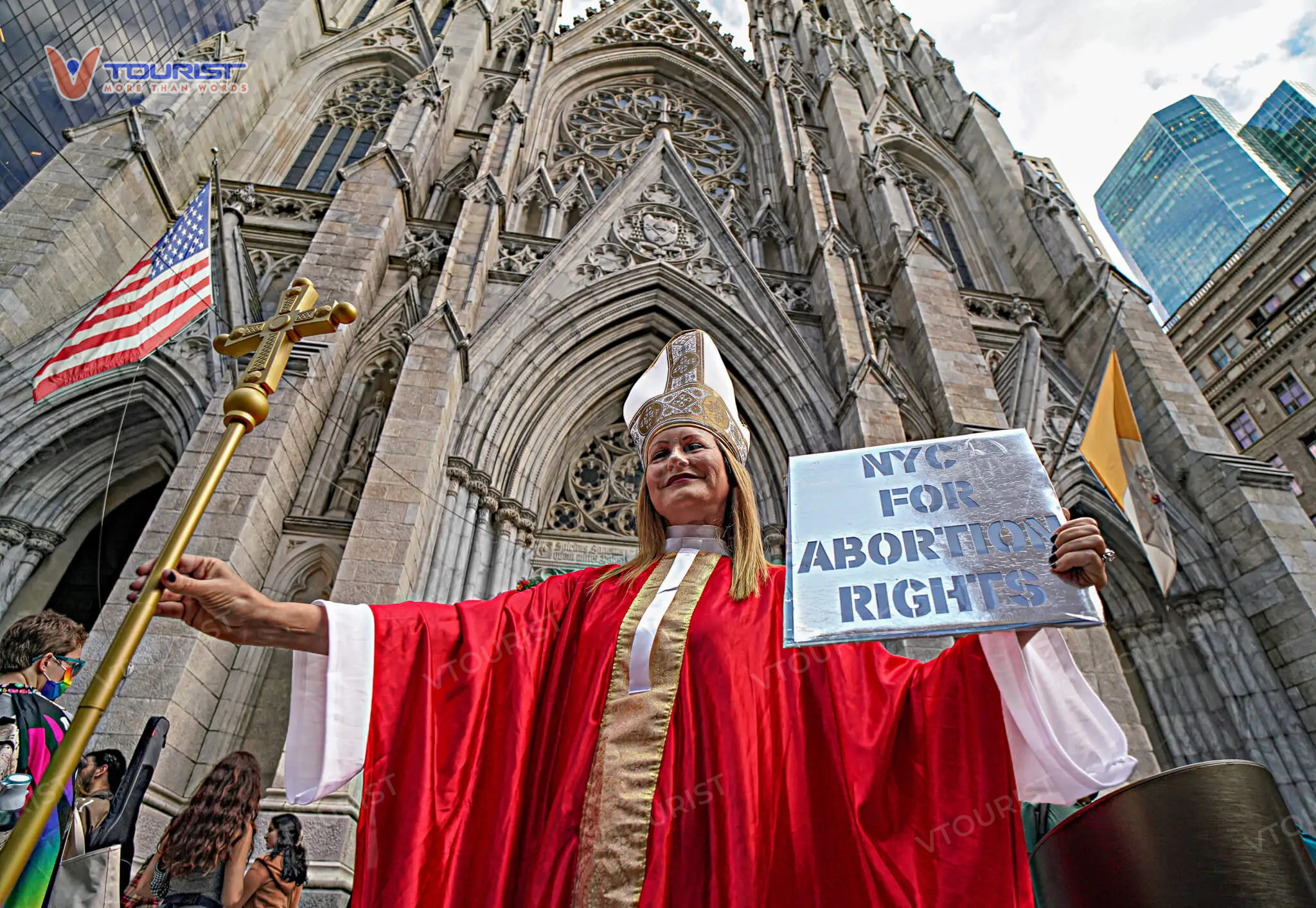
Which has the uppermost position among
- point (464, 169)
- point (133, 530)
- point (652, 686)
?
point (464, 169)

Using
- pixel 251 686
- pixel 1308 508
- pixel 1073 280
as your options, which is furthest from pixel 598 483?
pixel 1308 508

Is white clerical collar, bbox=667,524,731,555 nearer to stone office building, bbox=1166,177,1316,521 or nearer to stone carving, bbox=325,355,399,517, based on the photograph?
stone carving, bbox=325,355,399,517

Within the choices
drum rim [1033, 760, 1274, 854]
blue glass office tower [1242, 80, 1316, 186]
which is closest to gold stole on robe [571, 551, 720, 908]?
drum rim [1033, 760, 1274, 854]

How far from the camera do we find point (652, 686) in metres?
1.87

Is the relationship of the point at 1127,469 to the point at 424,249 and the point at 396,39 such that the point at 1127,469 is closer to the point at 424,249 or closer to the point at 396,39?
the point at 424,249

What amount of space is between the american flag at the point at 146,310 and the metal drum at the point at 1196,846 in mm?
5446

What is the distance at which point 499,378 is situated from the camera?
7.86 m

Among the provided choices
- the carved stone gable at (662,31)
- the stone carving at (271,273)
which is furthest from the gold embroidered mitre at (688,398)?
the carved stone gable at (662,31)

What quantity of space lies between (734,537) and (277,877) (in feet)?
8.58

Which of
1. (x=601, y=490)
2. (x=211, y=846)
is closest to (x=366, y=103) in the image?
(x=601, y=490)

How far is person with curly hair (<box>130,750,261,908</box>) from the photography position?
277cm

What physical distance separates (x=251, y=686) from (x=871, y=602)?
19.4 ft

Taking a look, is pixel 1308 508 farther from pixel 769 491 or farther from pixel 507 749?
pixel 507 749

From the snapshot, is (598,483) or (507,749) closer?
(507,749)
